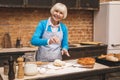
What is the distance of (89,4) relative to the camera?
5.06 m

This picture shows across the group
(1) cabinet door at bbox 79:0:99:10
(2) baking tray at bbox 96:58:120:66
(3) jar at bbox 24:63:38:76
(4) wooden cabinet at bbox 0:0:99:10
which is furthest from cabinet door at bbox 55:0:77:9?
(3) jar at bbox 24:63:38:76

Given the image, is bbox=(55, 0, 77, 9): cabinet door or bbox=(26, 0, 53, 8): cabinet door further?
bbox=(55, 0, 77, 9): cabinet door

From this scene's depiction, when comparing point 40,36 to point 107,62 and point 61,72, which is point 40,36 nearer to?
point 61,72

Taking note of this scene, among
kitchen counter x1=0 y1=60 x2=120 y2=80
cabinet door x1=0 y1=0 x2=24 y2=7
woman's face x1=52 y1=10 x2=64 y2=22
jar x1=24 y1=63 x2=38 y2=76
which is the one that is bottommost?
→ kitchen counter x1=0 y1=60 x2=120 y2=80

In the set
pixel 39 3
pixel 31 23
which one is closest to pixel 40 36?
pixel 39 3

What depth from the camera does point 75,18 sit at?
534 cm

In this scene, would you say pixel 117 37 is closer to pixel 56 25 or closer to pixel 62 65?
pixel 56 25

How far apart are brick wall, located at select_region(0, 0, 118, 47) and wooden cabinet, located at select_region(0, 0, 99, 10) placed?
1.18 ft

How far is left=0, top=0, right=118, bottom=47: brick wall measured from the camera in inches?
183

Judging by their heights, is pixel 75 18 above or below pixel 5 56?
above

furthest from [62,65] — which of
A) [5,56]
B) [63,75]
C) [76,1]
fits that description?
[76,1]

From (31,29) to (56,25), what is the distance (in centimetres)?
206

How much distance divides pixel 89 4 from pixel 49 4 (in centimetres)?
96

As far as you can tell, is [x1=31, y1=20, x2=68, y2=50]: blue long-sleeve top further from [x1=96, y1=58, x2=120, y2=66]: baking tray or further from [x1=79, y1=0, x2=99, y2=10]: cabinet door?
[x1=79, y1=0, x2=99, y2=10]: cabinet door
